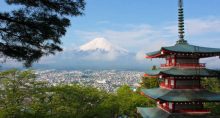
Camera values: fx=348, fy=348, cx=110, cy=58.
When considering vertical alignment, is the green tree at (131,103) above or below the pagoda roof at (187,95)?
below

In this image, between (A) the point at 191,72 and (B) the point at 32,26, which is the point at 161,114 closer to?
(A) the point at 191,72

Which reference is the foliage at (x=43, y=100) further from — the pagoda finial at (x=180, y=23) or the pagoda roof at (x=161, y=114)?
the pagoda finial at (x=180, y=23)

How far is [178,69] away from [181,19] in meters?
4.52

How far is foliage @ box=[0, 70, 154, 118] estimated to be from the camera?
3066 cm

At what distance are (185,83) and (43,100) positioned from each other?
48.4 feet

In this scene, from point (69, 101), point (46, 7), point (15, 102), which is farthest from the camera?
point (69, 101)

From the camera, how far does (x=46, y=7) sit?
38.1 feet

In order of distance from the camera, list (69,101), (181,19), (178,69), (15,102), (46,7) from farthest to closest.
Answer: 1. (69,101)
2. (15,102)
3. (181,19)
4. (178,69)
5. (46,7)

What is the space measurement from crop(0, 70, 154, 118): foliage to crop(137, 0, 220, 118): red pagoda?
10685mm

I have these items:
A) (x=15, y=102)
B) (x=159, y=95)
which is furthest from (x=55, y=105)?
(x=159, y=95)

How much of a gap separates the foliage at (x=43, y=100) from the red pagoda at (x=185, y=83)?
1069 cm

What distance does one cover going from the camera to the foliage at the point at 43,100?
30.7 metres

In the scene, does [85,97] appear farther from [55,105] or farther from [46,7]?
[46,7]

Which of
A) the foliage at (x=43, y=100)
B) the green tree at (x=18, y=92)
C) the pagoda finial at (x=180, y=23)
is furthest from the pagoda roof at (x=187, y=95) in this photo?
the green tree at (x=18, y=92)
